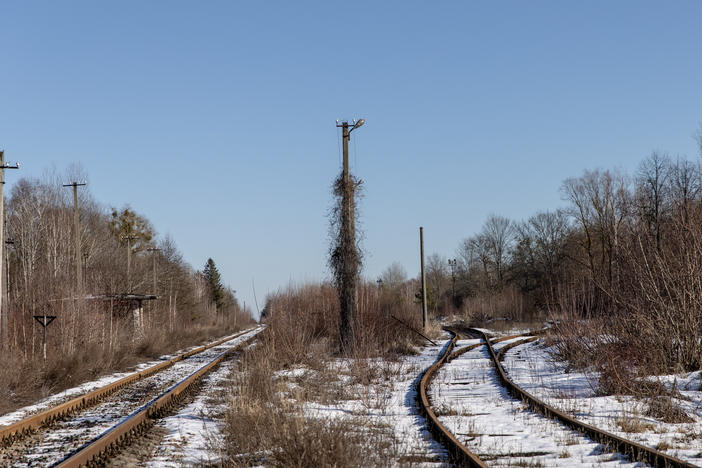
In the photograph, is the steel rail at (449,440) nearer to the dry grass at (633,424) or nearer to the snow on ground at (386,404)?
the snow on ground at (386,404)

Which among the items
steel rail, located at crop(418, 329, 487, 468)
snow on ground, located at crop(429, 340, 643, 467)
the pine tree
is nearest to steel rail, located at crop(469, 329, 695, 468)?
snow on ground, located at crop(429, 340, 643, 467)

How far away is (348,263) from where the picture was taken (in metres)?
21.5

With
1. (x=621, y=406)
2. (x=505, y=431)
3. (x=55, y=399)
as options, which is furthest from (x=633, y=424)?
(x=55, y=399)

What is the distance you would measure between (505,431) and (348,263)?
13292 mm

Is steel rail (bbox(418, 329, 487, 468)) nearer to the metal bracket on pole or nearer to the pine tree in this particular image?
the metal bracket on pole

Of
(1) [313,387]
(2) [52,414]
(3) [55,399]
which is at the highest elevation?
(2) [52,414]

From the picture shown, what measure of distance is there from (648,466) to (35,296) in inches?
777

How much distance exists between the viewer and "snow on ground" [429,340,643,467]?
6797 mm

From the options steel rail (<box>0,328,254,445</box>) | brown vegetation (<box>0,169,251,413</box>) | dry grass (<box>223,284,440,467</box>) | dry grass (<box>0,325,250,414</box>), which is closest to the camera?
Result: dry grass (<box>223,284,440,467</box>)

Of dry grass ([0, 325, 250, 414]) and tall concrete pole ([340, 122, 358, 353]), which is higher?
tall concrete pole ([340, 122, 358, 353])

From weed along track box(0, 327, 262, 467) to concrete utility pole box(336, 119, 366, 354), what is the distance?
21.0 feet

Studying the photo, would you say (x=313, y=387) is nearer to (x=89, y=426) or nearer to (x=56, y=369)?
(x=89, y=426)

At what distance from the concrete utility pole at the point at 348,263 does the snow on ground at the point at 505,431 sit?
300 inches

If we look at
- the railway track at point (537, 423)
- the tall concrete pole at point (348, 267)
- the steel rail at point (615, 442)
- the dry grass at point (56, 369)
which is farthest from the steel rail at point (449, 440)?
the tall concrete pole at point (348, 267)
